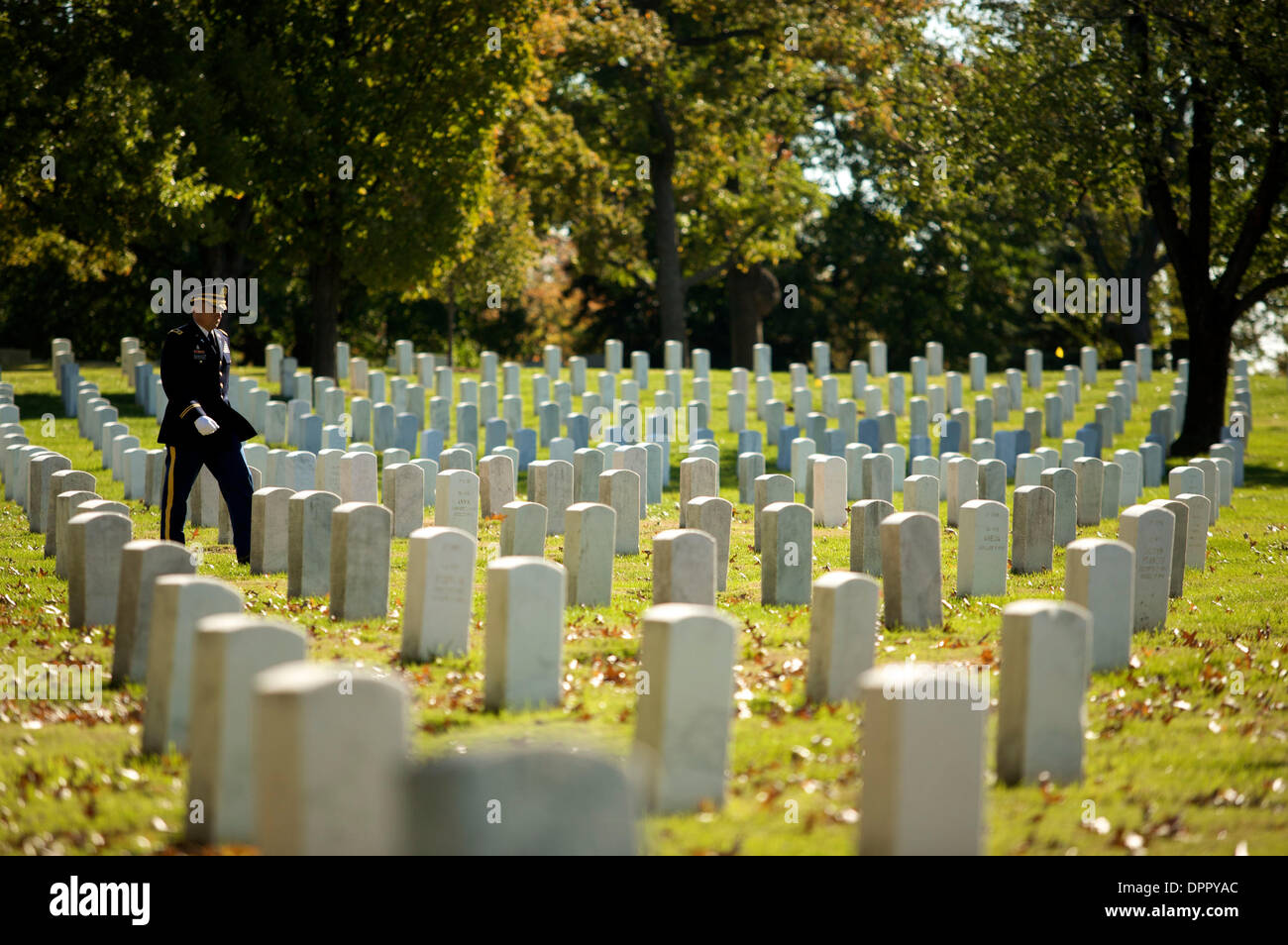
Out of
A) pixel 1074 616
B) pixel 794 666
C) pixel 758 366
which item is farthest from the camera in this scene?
pixel 758 366

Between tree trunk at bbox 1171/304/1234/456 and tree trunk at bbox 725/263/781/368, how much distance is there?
18.4m

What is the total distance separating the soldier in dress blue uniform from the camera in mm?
9961

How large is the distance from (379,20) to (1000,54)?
10.8 m

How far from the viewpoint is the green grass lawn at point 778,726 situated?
16.9ft

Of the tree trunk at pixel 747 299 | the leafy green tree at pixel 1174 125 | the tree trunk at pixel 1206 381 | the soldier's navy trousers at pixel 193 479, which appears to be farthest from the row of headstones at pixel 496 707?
the tree trunk at pixel 747 299

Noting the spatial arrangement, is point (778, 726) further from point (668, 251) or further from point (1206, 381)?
point (668, 251)

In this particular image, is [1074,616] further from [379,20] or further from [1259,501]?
[379,20]

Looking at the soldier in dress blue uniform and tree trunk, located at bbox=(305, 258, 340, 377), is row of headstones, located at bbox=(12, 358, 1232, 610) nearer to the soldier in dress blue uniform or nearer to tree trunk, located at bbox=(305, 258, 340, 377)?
the soldier in dress blue uniform

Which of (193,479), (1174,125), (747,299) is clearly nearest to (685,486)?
(193,479)

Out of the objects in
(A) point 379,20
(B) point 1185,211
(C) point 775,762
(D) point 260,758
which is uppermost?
(A) point 379,20

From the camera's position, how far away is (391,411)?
18516 mm

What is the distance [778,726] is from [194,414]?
5543 mm

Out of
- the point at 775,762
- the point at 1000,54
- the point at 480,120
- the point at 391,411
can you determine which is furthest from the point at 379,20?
the point at 775,762

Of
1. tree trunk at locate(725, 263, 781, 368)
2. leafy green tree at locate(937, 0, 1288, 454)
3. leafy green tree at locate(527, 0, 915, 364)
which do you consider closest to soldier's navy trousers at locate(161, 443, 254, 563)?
leafy green tree at locate(937, 0, 1288, 454)
